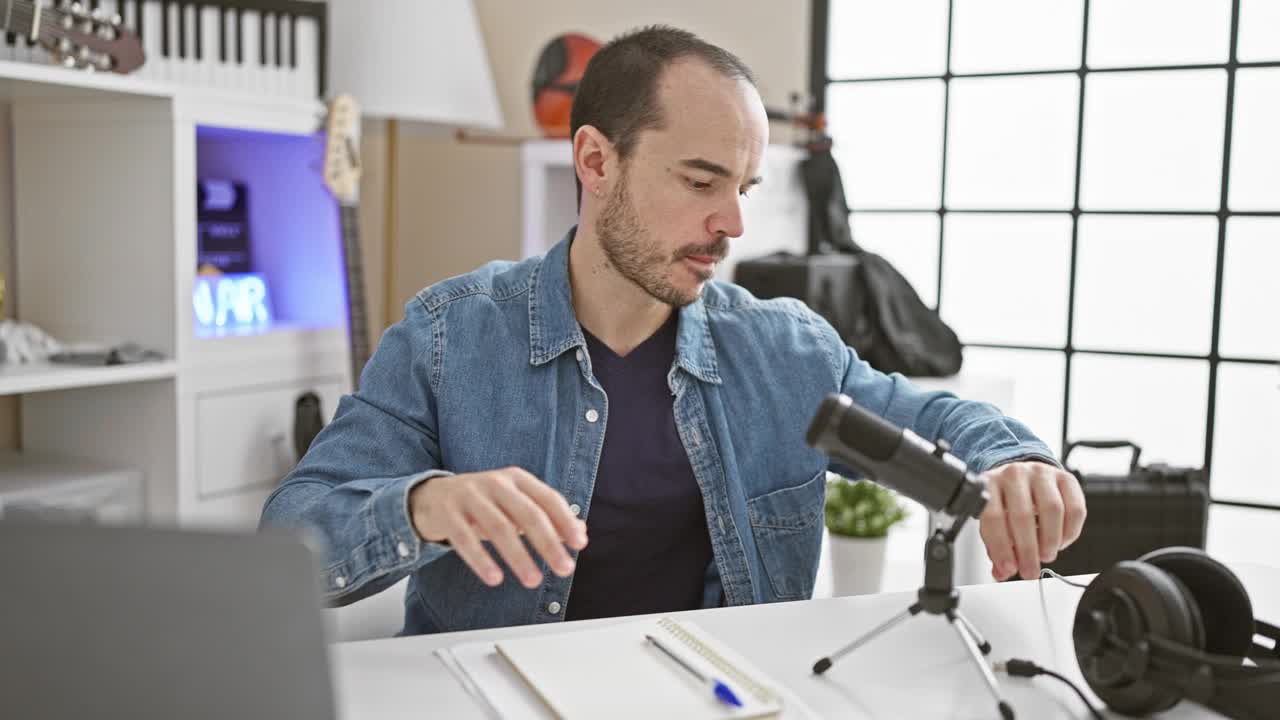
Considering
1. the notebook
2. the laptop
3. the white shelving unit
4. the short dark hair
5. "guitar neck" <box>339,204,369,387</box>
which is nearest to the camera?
the laptop

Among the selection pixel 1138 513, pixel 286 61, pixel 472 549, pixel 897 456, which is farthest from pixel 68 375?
pixel 1138 513

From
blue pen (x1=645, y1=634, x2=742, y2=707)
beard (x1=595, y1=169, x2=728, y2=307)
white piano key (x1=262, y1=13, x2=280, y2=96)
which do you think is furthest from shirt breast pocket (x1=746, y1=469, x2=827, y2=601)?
white piano key (x1=262, y1=13, x2=280, y2=96)

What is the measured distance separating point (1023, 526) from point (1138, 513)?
131 centimetres

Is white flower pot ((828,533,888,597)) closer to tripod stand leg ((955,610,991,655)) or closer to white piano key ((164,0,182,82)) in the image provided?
tripod stand leg ((955,610,991,655))

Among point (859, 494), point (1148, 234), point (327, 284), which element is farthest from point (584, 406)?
point (1148, 234)

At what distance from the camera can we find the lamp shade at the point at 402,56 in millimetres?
2805

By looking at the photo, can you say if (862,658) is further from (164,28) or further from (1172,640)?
(164,28)

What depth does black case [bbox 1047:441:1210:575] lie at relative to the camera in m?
2.21

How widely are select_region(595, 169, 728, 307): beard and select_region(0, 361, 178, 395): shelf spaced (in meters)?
1.19

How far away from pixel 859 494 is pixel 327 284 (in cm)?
134

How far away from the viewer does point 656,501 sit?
1423 millimetres

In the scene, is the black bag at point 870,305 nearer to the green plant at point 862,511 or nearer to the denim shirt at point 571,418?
the green plant at point 862,511

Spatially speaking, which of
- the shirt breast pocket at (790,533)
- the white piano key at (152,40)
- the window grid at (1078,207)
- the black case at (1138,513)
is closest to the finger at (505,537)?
the shirt breast pocket at (790,533)

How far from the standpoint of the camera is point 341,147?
8.73ft
